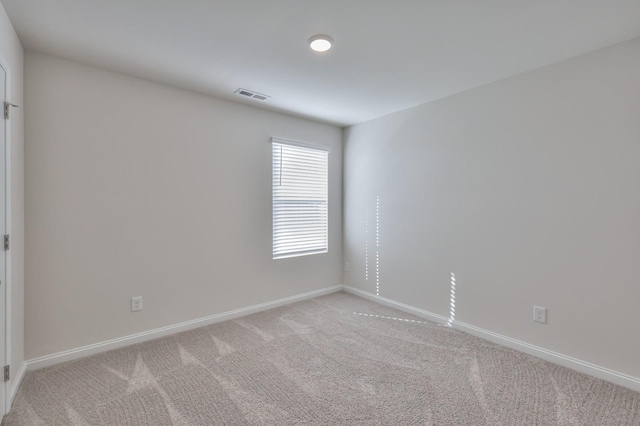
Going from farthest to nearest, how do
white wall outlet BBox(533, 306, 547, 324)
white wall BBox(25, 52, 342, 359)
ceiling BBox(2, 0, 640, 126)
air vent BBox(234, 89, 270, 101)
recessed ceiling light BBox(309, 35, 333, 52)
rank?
air vent BBox(234, 89, 270, 101)
white wall outlet BBox(533, 306, 547, 324)
white wall BBox(25, 52, 342, 359)
recessed ceiling light BBox(309, 35, 333, 52)
ceiling BBox(2, 0, 640, 126)

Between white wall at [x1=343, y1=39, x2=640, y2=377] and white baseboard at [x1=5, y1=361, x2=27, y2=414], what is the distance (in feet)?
11.3

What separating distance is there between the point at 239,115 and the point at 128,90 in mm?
1076

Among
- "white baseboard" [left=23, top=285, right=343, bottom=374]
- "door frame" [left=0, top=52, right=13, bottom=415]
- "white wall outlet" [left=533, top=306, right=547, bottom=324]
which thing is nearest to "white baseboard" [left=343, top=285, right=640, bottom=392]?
"white wall outlet" [left=533, top=306, right=547, bottom=324]

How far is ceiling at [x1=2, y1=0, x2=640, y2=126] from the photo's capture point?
6.03 ft

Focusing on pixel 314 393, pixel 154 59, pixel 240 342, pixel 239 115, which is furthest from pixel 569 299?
pixel 154 59

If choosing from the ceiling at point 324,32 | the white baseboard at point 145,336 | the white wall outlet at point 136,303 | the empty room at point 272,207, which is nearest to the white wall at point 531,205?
the empty room at point 272,207

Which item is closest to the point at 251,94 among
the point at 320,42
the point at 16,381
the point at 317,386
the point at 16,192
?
the point at 320,42

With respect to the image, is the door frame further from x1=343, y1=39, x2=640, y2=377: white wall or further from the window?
x1=343, y1=39, x2=640, y2=377: white wall

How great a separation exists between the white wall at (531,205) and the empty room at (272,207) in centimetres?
2

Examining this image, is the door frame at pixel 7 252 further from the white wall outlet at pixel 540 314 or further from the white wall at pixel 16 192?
the white wall outlet at pixel 540 314

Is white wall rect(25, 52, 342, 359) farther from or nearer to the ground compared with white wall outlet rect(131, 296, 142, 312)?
farther from the ground

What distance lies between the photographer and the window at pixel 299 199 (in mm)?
3857

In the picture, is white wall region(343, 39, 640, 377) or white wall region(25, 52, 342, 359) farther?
white wall region(25, 52, 342, 359)

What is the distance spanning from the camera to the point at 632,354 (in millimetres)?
2186
